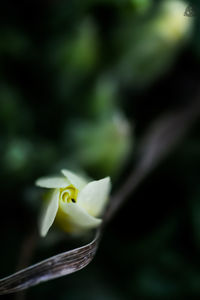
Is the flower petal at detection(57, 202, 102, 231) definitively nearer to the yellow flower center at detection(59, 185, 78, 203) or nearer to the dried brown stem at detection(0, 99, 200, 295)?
the yellow flower center at detection(59, 185, 78, 203)

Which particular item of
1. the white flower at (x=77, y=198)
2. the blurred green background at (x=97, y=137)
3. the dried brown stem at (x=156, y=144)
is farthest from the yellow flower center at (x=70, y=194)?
the blurred green background at (x=97, y=137)

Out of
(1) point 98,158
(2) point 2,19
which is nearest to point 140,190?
(1) point 98,158

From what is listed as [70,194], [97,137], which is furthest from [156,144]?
[70,194]

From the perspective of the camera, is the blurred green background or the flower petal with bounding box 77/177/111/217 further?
the blurred green background

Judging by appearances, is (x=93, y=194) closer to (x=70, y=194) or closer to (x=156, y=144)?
(x=70, y=194)

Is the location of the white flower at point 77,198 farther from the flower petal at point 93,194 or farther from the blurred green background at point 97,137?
the blurred green background at point 97,137

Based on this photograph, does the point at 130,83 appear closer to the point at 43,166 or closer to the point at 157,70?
the point at 157,70

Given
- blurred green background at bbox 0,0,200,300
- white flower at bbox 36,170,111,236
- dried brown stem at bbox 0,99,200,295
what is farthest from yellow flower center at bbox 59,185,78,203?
blurred green background at bbox 0,0,200,300
